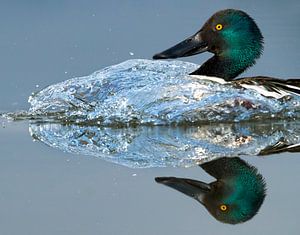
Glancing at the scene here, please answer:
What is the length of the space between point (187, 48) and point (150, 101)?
71 cm

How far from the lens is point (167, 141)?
648 cm

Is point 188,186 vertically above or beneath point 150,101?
beneath

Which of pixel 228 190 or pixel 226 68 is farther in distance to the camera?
pixel 226 68

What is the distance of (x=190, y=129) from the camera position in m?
6.98

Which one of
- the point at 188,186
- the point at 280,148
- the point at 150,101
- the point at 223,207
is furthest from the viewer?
the point at 150,101

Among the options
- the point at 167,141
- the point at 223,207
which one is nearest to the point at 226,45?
the point at 167,141

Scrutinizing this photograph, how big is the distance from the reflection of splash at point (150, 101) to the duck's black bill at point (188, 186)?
5.76 ft

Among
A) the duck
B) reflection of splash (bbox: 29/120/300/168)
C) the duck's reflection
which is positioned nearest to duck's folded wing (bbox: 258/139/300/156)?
reflection of splash (bbox: 29/120/300/168)

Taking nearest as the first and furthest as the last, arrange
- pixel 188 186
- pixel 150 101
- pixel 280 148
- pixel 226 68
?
1. pixel 188 186
2. pixel 280 148
3. pixel 150 101
4. pixel 226 68

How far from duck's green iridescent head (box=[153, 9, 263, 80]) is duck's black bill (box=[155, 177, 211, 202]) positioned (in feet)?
8.82

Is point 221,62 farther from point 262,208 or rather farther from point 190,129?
point 262,208

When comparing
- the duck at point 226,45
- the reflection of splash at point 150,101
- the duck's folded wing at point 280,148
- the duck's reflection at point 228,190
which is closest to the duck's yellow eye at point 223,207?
the duck's reflection at point 228,190

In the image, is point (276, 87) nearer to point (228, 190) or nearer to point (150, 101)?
point (150, 101)

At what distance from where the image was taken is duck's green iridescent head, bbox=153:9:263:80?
801cm
